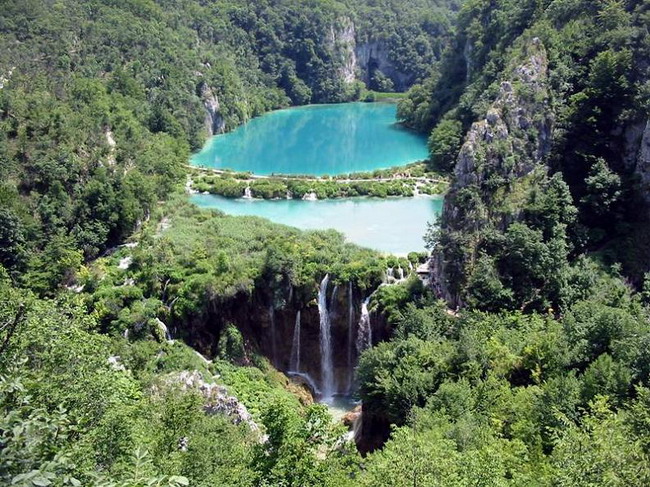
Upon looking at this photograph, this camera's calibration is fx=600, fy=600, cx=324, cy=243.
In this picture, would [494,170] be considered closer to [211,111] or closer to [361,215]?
[361,215]

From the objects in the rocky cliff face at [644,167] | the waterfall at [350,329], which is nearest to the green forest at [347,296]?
the rocky cliff face at [644,167]

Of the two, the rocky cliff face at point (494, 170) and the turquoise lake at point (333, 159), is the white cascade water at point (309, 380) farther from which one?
the turquoise lake at point (333, 159)

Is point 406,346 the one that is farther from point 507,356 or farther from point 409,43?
point 409,43

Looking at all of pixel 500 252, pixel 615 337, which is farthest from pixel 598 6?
pixel 615 337

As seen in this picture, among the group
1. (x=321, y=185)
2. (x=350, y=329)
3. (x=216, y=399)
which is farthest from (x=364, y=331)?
(x=321, y=185)

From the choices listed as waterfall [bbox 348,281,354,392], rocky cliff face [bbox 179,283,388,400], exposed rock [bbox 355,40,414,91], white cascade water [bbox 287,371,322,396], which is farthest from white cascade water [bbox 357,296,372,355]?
exposed rock [bbox 355,40,414,91]

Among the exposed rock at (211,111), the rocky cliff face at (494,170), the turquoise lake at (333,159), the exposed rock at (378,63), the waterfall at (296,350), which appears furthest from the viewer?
the exposed rock at (378,63)
